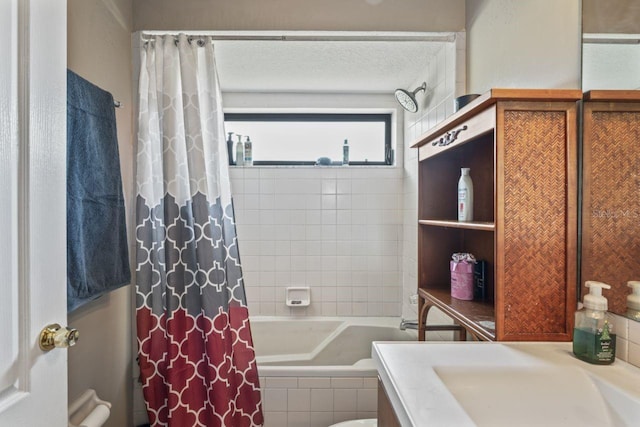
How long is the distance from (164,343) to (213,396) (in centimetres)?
33

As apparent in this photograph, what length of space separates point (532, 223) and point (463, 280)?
0.46 meters

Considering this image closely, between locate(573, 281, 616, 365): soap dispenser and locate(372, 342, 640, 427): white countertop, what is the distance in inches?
0.9

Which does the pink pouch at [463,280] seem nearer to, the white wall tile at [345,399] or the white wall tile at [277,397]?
the white wall tile at [345,399]

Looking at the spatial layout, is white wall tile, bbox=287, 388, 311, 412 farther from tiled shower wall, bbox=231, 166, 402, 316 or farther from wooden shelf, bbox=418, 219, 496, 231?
wooden shelf, bbox=418, 219, 496, 231

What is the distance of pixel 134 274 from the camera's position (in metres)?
1.79

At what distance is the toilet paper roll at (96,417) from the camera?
3.98 feet

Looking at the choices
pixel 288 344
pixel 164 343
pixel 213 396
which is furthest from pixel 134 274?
pixel 288 344

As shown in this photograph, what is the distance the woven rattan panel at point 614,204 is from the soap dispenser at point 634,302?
0.01 m

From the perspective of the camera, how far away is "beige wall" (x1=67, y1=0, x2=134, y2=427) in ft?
4.40

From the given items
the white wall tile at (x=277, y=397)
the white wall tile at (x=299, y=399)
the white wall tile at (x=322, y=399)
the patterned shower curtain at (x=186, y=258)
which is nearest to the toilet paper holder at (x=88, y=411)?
the patterned shower curtain at (x=186, y=258)

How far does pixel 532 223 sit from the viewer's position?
3.08 ft

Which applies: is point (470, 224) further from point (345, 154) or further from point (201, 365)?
point (345, 154)

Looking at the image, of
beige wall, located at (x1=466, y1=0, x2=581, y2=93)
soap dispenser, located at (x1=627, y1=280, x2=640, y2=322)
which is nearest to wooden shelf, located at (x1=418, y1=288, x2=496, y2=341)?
soap dispenser, located at (x1=627, y1=280, x2=640, y2=322)

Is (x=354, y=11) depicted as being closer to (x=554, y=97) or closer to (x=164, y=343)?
(x=554, y=97)
